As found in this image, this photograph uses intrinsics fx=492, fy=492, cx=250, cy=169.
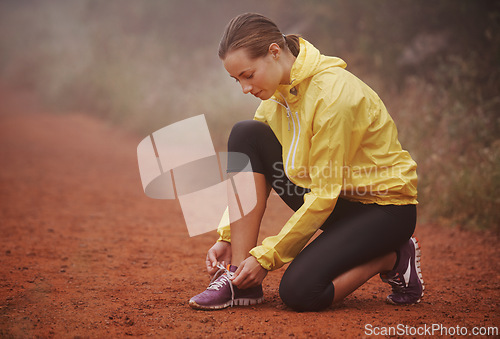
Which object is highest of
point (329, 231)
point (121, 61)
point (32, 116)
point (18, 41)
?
point (18, 41)

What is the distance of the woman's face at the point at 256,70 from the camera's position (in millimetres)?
2092

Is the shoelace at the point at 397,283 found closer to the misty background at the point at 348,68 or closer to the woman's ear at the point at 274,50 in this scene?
the woman's ear at the point at 274,50

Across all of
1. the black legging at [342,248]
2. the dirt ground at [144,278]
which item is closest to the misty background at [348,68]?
the dirt ground at [144,278]

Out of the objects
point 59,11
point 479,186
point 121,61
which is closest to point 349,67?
point 479,186

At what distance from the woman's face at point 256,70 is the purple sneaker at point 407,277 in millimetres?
963

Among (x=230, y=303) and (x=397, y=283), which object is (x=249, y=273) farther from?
(x=397, y=283)

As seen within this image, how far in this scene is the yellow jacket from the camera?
6.51 feet

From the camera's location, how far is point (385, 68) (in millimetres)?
7039

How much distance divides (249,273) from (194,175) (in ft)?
13.0

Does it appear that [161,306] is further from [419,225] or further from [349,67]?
[349,67]

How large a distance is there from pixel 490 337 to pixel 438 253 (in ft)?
5.20

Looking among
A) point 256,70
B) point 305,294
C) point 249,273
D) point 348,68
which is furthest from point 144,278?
point 348,68
